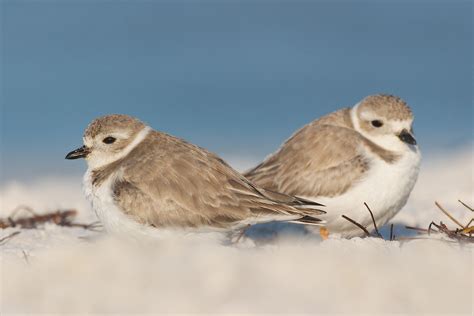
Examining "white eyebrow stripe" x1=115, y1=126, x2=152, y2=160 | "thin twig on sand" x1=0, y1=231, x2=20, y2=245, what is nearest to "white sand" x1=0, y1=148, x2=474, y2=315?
"thin twig on sand" x1=0, y1=231, x2=20, y2=245

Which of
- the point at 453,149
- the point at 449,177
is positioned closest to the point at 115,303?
the point at 449,177

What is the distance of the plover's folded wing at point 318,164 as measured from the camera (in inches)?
301

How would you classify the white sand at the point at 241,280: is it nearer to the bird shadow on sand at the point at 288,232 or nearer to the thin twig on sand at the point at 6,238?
the thin twig on sand at the point at 6,238

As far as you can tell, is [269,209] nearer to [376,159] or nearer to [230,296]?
[376,159]

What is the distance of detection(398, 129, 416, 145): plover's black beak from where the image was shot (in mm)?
7825

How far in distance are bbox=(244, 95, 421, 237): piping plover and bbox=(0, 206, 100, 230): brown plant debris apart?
2.02 metres

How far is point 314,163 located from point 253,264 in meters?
2.82

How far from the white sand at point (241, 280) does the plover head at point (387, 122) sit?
184 cm

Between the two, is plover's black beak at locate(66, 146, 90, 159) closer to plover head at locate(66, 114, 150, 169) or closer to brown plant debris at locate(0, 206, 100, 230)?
plover head at locate(66, 114, 150, 169)

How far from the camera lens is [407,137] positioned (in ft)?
25.8

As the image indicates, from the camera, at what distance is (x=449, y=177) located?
1173 centimetres

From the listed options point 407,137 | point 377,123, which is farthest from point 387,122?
point 407,137

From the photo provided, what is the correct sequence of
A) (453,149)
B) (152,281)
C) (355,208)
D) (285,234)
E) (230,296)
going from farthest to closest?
(453,149)
(285,234)
(355,208)
(152,281)
(230,296)

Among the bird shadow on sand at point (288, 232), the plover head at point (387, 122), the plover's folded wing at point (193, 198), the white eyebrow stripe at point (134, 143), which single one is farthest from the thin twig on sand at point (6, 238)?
the plover head at point (387, 122)
